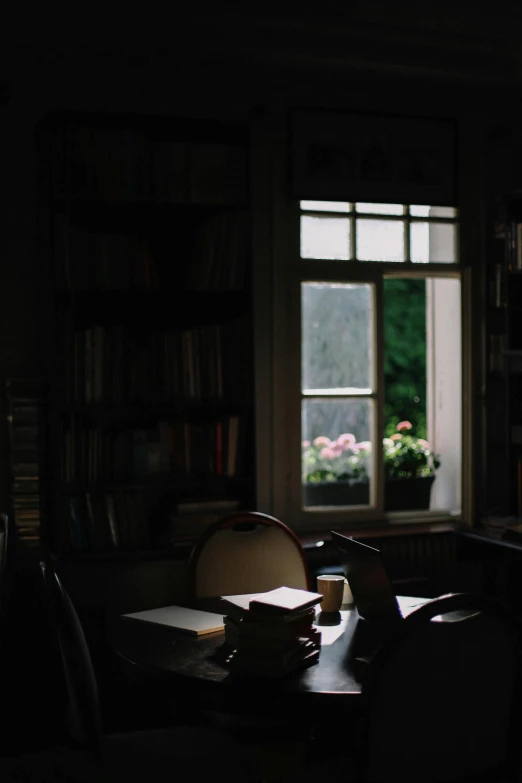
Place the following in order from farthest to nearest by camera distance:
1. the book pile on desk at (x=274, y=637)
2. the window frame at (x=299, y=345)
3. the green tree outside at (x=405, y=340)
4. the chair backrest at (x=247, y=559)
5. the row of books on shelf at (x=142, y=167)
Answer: the green tree outside at (x=405, y=340) < the window frame at (x=299, y=345) < the row of books on shelf at (x=142, y=167) < the chair backrest at (x=247, y=559) < the book pile on desk at (x=274, y=637)

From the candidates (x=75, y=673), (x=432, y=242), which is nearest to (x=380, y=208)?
(x=432, y=242)

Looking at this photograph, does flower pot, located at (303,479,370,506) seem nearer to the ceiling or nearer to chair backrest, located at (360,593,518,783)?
the ceiling

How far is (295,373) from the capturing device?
4121 mm

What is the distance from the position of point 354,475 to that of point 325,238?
1.21 m

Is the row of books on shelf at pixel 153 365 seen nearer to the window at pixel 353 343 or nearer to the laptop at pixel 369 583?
the window at pixel 353 343

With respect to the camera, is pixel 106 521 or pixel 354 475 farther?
pixel 354 475

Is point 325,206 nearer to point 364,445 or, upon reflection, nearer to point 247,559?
point 364,445

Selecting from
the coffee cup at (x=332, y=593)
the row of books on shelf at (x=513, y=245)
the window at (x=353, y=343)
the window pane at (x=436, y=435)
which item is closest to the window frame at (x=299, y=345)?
the window at (x=353, y=343)

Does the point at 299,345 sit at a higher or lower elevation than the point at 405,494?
higher

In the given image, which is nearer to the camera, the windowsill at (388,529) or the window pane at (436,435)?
the windowsill at (388,529)

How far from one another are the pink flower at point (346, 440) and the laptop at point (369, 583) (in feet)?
5.97

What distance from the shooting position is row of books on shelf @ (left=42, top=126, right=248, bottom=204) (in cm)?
344

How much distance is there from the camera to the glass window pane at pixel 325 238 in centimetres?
418

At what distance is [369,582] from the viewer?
2207mm
